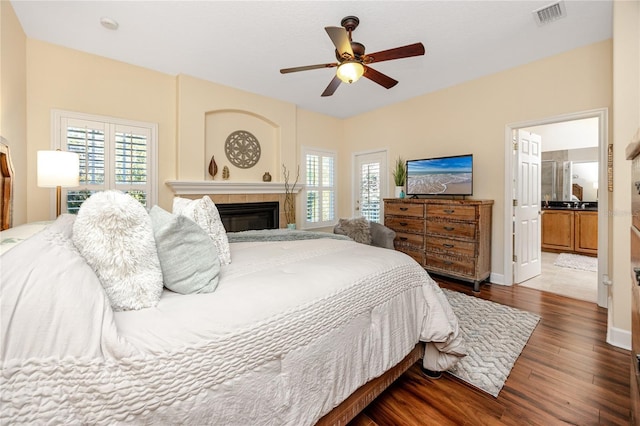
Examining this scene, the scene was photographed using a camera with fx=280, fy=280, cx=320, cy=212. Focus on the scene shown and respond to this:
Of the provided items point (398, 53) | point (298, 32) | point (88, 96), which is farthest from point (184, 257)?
point (88, 96)

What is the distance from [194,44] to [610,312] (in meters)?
4.57

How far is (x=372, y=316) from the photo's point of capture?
1457mm

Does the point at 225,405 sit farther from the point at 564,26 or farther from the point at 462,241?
the point at 564,26

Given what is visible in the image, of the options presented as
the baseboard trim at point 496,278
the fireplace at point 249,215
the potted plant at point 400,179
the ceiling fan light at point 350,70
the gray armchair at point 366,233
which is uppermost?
the ceiling fan light at point 350,70

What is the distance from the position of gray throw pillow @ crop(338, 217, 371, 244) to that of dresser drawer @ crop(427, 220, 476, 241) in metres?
A: 0.84

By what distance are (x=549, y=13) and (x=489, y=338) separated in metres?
2.84

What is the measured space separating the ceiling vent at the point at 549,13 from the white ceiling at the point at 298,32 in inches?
1.9

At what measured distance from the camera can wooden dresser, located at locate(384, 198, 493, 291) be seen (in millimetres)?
3441

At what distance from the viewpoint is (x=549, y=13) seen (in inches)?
96.1

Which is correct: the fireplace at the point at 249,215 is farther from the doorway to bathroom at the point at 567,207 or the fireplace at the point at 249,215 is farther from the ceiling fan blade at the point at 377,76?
the doorway to bathroom at the point at 567,207

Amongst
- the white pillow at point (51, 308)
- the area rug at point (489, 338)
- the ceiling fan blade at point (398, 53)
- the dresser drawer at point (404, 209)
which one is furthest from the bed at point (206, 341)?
the dresser drawer at point (404, 209)

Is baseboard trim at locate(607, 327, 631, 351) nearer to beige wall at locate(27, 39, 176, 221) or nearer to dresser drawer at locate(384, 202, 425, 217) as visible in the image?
dresser drawer at locate(384, 202, 425, 217)

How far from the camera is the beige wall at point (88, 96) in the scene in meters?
2.93

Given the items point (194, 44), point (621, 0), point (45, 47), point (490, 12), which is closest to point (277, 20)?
point (194, 44)
